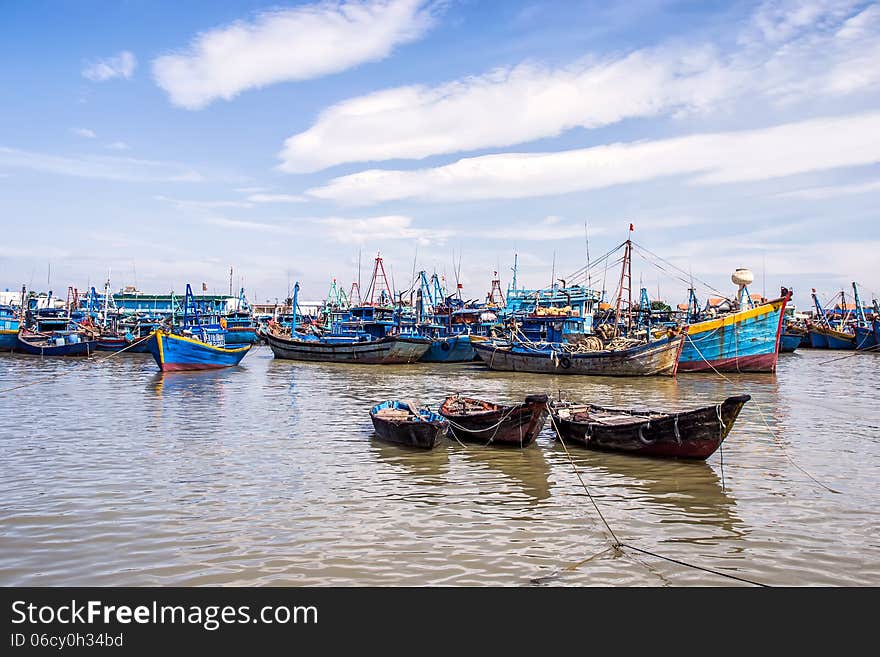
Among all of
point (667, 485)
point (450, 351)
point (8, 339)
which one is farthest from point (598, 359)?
point (8, 339)

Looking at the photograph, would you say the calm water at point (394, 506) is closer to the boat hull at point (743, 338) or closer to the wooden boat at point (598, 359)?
the wooden boat at point (598, 359)

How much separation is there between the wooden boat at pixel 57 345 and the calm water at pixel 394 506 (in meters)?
30.1

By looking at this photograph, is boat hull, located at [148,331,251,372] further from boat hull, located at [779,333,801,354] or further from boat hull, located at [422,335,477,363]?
boat hull, located at [779,333,801,354]

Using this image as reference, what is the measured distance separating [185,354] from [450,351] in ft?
58.9

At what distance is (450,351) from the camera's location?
145ft

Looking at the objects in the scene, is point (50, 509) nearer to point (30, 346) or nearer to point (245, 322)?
point (30, 346)

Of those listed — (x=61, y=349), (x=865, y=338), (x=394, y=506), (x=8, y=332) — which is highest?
(x=865, y=338)

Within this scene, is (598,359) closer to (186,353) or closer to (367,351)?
(367,351)

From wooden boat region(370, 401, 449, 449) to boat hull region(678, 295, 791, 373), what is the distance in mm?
20730

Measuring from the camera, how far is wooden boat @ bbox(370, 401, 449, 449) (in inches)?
523

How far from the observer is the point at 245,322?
62.5 m

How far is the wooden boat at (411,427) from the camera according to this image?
1327 cm
